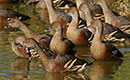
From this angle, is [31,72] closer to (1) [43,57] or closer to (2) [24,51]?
(1) [43,57]

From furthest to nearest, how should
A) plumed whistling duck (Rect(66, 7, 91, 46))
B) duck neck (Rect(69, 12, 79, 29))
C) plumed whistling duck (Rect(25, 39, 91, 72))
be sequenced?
1. duck neck (Rect(69, 12, 79, 29))
2. plumed whistling duck (Rect(66, 7, 91, 46))
3. plumed whistling duck (Rect(25, 39, 91, 72))

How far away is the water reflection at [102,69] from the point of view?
44.6 feet

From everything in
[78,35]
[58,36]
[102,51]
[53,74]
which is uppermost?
[58,36]

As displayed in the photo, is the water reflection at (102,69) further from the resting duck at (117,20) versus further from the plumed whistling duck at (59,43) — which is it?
the resting duck at (117,20)

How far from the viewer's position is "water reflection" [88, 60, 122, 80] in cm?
1359

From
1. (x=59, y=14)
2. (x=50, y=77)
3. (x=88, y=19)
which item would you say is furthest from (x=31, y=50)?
(x=59, y=14)

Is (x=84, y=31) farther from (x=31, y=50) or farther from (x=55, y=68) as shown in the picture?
(x=55, y=68)


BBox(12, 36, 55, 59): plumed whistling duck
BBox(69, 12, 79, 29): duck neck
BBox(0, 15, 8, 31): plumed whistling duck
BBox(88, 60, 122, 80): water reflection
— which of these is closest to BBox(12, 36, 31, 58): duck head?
BBox(12, 36, 55, 59): plumed whistling duck

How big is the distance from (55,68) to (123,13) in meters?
8.67

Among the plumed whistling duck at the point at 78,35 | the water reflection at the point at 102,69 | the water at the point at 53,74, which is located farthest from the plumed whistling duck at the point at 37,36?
the water reflection at the point at 102,69

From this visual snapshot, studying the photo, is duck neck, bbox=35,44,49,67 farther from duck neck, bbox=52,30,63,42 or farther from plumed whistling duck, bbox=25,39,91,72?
duck neck, bbox=52,30,63,42

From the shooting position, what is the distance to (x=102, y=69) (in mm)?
14383

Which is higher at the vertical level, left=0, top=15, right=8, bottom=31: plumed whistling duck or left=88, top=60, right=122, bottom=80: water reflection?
left=0, top=15, right=8, bottom=31: plumed whistling duck

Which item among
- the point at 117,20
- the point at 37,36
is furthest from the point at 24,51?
the point at 117,20
